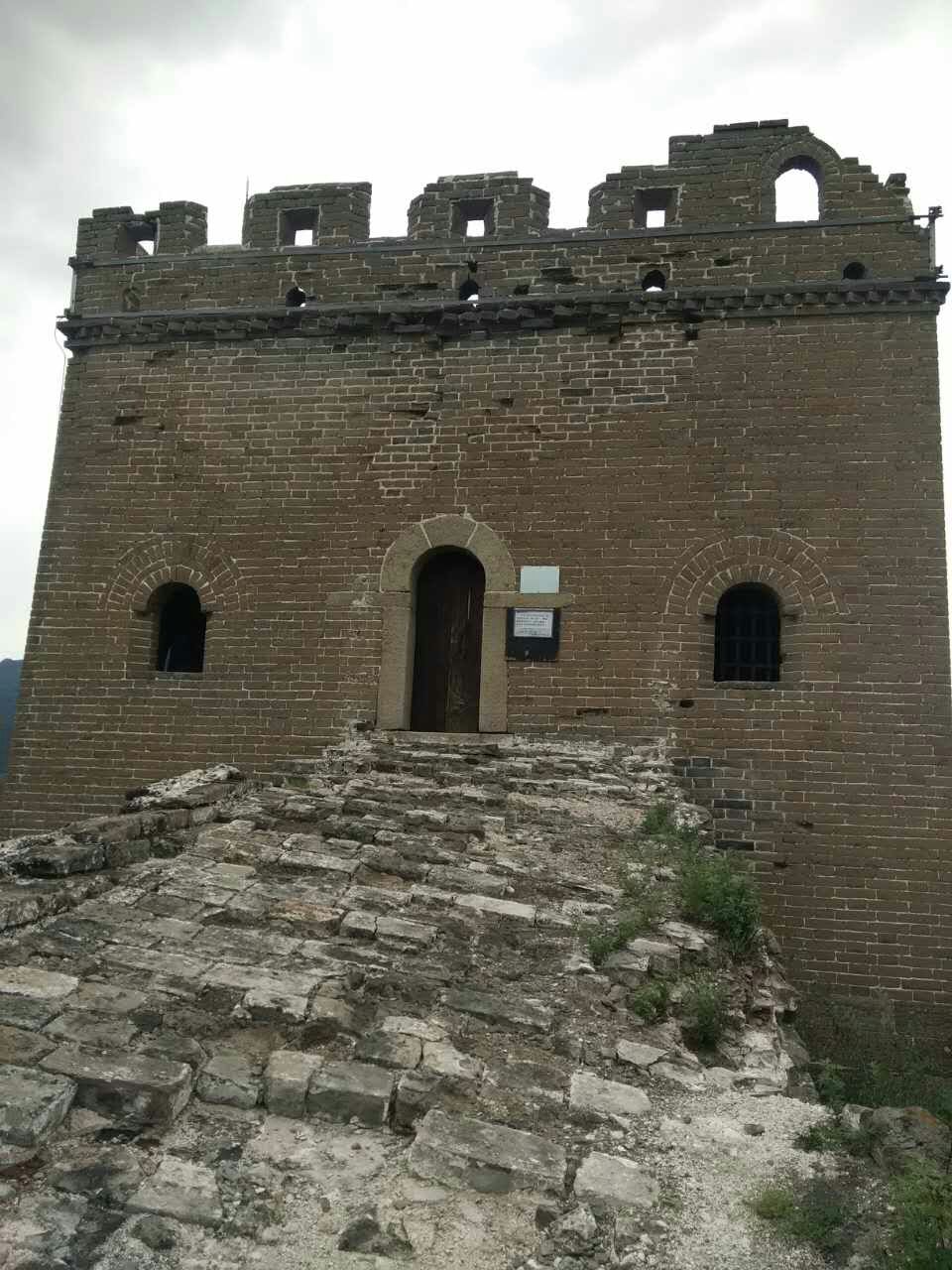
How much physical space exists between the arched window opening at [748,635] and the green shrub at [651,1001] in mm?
5034

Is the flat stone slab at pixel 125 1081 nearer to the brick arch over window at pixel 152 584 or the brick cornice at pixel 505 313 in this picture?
the brick arch over window at pixel 152 584

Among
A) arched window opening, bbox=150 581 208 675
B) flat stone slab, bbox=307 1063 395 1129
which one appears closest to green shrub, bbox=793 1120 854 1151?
flat stone slab, bbox=307 1063 395 1129

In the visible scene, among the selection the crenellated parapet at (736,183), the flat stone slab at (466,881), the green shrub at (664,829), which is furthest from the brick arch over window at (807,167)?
the flat stone slab at (466,881)

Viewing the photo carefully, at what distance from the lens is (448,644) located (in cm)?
1041

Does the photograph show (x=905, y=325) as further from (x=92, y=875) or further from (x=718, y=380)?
(x=92, y=875)

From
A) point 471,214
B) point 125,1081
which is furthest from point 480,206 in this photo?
point 125,1081

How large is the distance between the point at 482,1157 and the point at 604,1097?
783mm

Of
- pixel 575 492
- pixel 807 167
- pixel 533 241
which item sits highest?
pixel 807 167

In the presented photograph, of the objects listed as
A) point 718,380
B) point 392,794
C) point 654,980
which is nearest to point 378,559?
point 392,794

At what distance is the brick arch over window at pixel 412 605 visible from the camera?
389 inches

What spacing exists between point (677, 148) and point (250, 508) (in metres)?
5.84

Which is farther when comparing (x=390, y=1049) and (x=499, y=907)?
(x=499, y=907)

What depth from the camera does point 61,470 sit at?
11.1m

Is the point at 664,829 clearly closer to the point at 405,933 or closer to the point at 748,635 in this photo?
the point at 748,635
